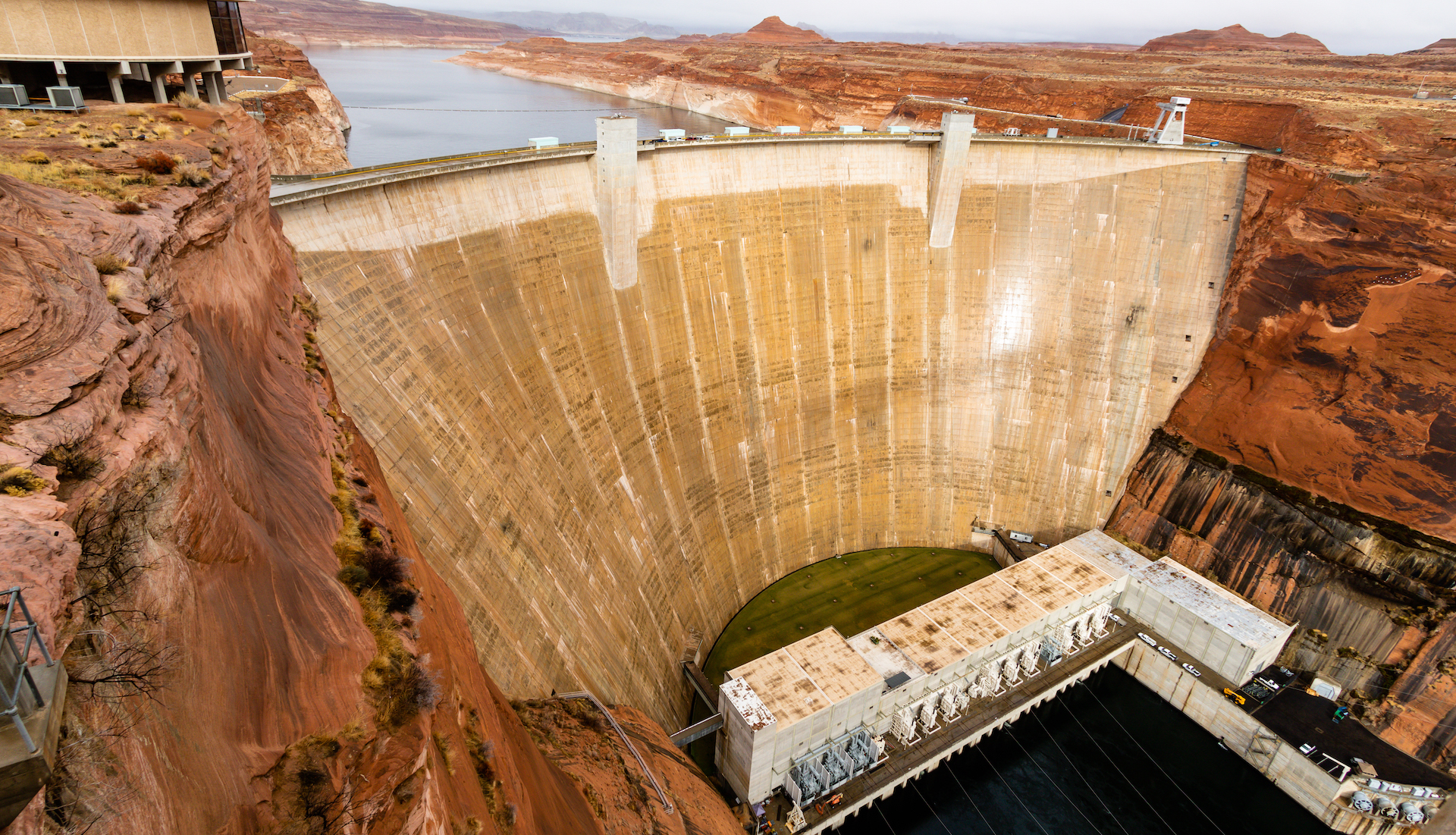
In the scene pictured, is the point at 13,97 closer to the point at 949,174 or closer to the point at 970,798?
the point at 970,798

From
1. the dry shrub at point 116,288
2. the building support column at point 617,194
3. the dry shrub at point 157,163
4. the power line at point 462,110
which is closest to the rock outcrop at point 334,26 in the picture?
the power line at point 462,110

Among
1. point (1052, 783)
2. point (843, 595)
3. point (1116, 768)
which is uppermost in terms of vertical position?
point (843, 595)

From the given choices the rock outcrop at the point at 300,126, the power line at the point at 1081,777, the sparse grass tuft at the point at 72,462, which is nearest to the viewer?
the sparse grass tuft at the point at 72,462

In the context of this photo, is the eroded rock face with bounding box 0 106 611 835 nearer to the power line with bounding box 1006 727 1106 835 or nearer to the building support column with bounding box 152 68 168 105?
the building support column with bounding box 152 68 168 105

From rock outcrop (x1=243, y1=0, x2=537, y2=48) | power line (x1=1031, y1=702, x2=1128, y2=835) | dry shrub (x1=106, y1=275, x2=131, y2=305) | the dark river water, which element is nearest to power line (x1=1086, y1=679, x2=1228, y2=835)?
the dark river water

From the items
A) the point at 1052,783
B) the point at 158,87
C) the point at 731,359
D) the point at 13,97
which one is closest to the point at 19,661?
the point at 13,97

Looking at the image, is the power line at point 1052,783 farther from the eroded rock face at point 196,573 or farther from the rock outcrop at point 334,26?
the rock outcrop at point 334,26
